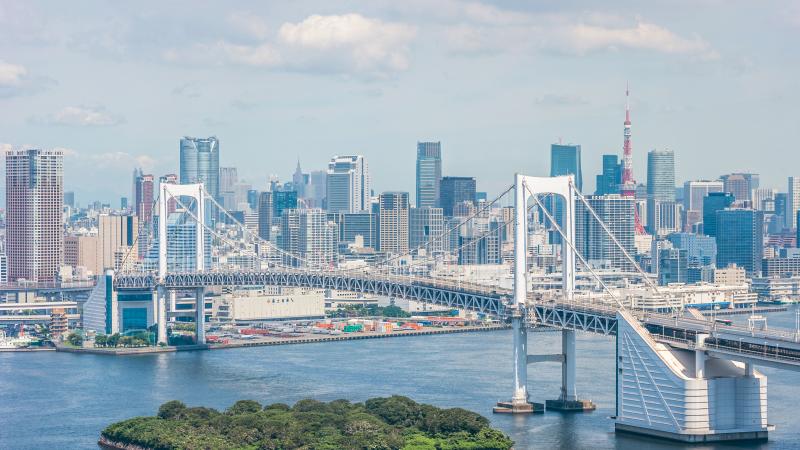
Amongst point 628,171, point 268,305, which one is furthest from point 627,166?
point 268,305

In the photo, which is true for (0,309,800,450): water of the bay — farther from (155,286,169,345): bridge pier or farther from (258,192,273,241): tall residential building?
(258,192,273,241): tall residential building

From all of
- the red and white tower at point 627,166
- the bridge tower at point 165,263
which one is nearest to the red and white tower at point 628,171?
the red and white tower at point 627,166

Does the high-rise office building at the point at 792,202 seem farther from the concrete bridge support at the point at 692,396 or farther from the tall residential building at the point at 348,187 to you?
the concrete bridge support at the point at 692,396

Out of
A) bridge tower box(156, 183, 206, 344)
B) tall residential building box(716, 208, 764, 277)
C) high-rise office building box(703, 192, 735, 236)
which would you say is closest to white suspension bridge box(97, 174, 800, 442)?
bridge tower box(156, 183, 206, 344)

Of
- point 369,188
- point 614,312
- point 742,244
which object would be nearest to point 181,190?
point 614,312

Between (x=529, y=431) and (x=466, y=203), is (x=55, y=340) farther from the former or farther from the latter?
(x=466, y=203)
